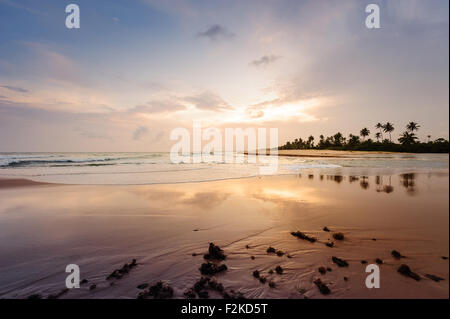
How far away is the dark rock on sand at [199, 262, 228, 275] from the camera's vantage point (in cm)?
329

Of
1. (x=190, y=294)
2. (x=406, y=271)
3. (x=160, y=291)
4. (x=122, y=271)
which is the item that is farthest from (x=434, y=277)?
(x=122, y=271)

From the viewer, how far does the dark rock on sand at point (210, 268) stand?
3.29m

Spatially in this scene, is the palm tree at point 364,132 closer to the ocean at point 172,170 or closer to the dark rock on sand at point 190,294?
the ocean at point 172,170

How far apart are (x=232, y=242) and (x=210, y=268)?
50.1 inches

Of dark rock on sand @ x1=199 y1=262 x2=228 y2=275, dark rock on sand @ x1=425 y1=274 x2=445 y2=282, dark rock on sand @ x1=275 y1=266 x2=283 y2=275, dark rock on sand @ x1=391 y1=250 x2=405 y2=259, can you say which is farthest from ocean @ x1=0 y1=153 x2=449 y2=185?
dark rock on sand @ x1=199 y1=262 x2=228 y2=275

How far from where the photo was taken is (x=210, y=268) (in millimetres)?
3328

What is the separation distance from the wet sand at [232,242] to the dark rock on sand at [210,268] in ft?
0.32

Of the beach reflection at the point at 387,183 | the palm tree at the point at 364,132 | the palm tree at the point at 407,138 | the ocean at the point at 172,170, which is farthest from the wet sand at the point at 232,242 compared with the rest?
the palm tree at the point at 364,132

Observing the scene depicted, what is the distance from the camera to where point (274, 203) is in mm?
7727

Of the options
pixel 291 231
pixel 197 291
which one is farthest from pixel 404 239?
pixel 197 291
